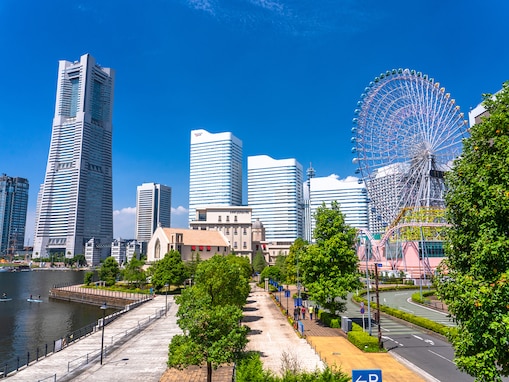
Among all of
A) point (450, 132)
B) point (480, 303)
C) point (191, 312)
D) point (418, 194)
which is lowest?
point (191, 312)

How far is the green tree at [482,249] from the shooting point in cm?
1333

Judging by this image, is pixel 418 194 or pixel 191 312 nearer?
pixel 191 312

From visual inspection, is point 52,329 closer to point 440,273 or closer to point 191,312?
point 191,312

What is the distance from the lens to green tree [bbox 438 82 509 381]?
13.3m

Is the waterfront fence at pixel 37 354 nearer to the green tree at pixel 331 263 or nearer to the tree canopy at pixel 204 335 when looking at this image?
the tree canopy at pixel 204 335

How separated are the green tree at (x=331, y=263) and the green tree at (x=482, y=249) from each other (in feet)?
83.3

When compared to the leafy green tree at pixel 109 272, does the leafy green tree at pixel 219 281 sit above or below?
above

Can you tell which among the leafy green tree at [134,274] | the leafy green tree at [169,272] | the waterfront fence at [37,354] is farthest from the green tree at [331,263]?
the leafy green tree at [134,274]

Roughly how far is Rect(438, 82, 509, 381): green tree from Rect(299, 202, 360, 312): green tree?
83.3 ft

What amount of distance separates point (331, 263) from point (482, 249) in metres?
29.2

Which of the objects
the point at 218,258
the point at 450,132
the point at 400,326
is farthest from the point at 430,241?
the point at 218,258

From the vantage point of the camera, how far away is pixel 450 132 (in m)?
96.8

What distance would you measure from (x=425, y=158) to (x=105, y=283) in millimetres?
95690

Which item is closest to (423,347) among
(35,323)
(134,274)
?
(35,323)
